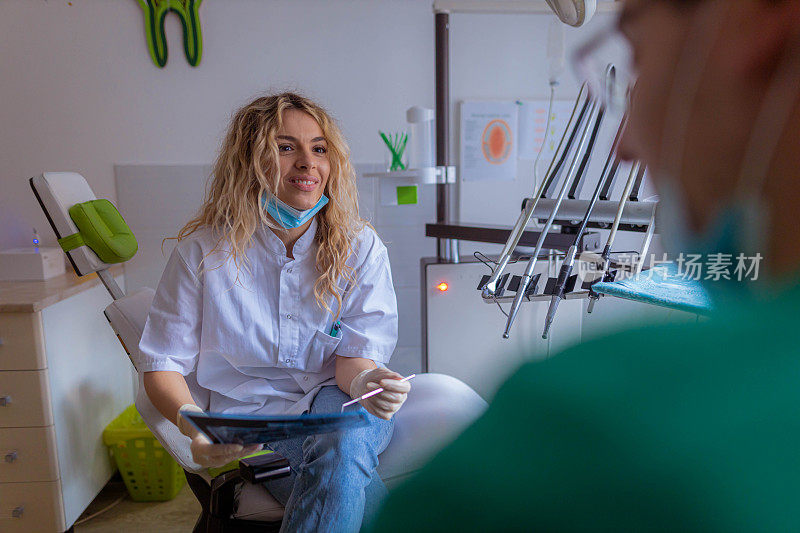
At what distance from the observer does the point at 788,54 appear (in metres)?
0.27

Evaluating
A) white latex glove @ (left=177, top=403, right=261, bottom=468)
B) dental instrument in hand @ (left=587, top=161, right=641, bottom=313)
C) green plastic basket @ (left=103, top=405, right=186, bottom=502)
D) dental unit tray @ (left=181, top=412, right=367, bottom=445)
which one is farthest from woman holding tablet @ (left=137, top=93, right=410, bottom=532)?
green plastic basket @ (left=103, top=405, right=186, bottom=502)

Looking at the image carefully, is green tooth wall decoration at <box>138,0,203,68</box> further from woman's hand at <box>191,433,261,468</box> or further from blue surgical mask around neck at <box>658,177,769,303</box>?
blue surgical mask around neck at <box>658,177,769,303</box>

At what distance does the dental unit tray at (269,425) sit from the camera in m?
0.90

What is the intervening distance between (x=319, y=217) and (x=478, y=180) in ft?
4.15

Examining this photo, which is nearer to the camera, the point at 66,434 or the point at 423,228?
the point at 66,434

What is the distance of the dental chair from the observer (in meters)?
1.28

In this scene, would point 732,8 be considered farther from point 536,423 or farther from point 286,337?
point 286,337

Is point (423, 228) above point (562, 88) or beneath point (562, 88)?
beneath

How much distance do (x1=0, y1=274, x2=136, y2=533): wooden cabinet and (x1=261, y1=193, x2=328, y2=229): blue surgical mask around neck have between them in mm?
794

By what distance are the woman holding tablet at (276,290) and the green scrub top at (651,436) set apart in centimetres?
102

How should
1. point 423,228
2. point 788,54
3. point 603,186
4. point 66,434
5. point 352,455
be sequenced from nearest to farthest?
point 788,54
point 352,455
point 603,186
point 66,434
point 423,228

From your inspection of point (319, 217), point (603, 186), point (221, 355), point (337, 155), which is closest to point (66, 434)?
point (221, 355)

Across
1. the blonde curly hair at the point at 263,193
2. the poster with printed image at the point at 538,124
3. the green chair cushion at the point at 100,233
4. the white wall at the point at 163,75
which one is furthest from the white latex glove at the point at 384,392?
the poster with printed image at the point at 538,124

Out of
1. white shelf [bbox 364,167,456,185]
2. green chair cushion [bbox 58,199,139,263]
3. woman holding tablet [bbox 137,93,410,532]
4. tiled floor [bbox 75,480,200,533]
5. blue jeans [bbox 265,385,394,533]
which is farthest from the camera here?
white shelf [bbox 364,167,456,185]
